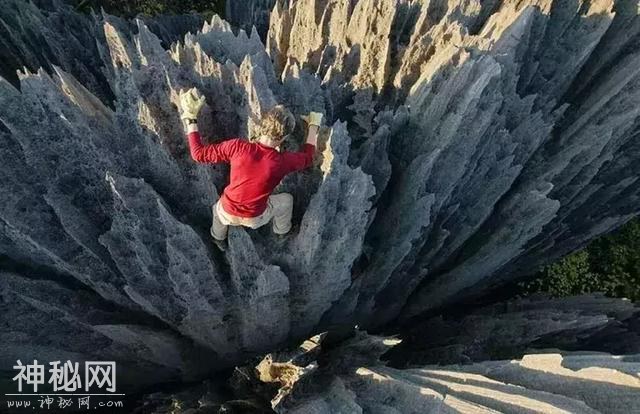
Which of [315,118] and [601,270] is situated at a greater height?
[315,118]

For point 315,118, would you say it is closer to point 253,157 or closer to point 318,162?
point 318,162

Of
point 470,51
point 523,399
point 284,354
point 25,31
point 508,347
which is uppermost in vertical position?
point 25,31

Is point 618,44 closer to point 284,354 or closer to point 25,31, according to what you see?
point 284,354

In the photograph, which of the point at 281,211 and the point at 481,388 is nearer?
the point at 481,388

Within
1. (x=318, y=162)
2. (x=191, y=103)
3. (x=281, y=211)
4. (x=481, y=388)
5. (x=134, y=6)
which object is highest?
(x=134, y=6)

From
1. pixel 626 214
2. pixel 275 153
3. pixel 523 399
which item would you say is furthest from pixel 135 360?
pixel 626 214

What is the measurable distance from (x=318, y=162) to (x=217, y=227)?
4.19 ft

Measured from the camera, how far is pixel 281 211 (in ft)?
19.7

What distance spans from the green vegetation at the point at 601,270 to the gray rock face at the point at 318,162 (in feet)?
4.30

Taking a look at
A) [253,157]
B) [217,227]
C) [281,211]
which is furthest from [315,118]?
[217,227]

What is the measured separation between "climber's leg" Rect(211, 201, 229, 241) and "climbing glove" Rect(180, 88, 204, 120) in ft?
3.15

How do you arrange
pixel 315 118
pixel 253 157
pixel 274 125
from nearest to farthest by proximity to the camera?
pixel 274 125, pixel 253 157, pixel 315 118

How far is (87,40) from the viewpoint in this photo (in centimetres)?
852

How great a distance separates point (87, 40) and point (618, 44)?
7.46 m
